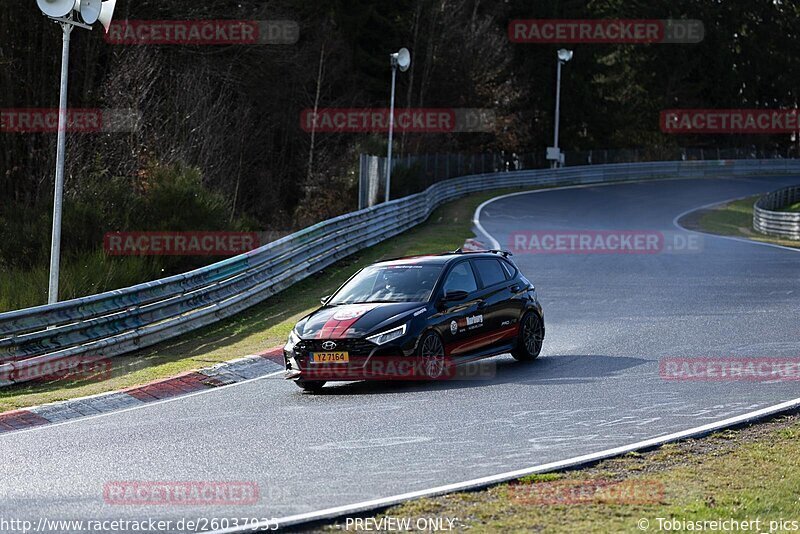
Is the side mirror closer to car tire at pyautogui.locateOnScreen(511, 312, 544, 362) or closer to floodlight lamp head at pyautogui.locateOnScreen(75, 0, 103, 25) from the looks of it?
car tire at pyautogui.locateOnScreen(511, 312, 544, 362)

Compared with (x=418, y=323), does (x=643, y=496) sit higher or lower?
lower

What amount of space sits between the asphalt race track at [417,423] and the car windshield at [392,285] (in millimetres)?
1108

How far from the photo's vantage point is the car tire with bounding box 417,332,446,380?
13.5 meters

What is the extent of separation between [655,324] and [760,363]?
12.5 ft

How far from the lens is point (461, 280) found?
48.4 feet

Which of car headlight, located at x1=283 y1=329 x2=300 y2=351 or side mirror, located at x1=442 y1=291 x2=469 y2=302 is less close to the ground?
side mirror, located at x1=442 y1=291 x2=469 y2=302

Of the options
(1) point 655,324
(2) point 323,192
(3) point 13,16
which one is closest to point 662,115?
(2) point 323,192

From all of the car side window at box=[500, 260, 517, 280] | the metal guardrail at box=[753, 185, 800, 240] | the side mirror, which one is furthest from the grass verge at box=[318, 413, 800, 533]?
the metal guardrail at box=[753, 185, 800, 240]

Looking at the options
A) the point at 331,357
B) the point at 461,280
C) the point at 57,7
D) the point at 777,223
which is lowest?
the point at 331,357

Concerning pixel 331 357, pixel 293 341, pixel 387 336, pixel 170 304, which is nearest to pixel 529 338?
pixel 387 336

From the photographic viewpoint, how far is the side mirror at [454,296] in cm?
1405

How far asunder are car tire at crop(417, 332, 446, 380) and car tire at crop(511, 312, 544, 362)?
1626mm

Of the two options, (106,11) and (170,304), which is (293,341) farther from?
(106,11)

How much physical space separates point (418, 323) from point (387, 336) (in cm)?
46
